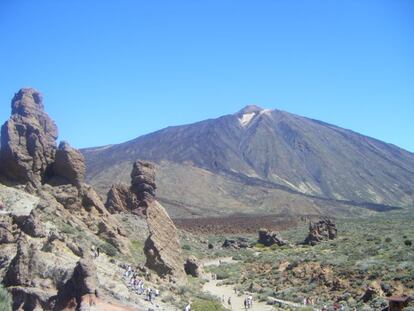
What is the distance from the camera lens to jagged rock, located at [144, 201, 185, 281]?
28391 millimetres

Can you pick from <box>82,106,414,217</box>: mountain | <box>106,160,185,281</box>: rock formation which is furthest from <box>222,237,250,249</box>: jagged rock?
<box>82,106,414,217</box>: mountain

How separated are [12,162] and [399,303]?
84.8ft

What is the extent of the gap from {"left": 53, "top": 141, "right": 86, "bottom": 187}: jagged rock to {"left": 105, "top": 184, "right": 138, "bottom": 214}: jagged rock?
17.0 metres

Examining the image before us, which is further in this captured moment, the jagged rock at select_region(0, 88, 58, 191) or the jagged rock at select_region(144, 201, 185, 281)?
the jagged rock at select_region(0, 88, 58, 191)

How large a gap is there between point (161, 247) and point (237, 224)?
215 feet

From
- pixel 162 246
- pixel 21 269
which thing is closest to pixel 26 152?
pixel 162 246

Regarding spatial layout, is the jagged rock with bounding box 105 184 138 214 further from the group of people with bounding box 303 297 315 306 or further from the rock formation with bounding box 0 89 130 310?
the group of people with bounding box 303 297 315 306

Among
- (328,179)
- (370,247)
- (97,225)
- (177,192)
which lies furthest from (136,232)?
(328,179)

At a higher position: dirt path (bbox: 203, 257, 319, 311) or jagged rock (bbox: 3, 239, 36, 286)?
jagged rock (bbox: 3, 239, 36, 286)

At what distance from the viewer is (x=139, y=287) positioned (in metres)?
22.6

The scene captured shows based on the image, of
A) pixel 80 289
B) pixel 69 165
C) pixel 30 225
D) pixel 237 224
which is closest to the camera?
pixel 80 289

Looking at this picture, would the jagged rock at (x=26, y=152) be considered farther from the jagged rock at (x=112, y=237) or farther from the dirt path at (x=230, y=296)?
the dirt path at (x=230, y=296)

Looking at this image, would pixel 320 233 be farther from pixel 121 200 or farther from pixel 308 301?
pixel 308 301

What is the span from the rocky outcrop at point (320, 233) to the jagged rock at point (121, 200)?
18188 mm
